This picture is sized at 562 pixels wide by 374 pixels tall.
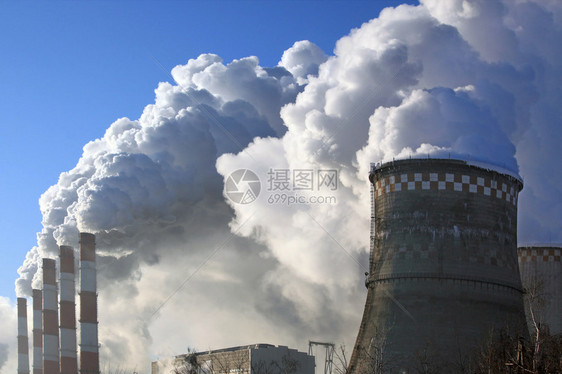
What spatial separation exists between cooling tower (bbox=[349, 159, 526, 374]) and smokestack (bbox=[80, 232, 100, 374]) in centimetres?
1842

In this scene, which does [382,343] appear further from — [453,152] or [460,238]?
[453,152]

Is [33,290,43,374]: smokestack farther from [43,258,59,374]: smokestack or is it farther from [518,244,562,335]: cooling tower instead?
[518,244,562,335]: cooling tower

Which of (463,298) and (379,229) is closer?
(463,298)

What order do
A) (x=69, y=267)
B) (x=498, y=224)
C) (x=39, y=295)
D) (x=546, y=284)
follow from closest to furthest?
(x=498, y=224), (x=546, y=284), (x=69, y=267), (x=39, y=295)

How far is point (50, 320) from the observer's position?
4825 centimetres

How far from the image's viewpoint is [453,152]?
27.7 metres

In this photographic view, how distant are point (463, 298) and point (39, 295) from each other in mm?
32531

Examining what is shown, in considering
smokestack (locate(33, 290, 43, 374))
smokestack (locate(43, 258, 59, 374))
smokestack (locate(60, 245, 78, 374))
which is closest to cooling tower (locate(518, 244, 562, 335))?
smokestack (locate(60, 245, 78, 374))

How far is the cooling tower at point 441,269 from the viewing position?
26438 millimetres

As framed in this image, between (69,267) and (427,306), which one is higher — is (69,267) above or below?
A: above

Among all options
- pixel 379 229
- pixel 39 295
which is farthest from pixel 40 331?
pixel 379 229

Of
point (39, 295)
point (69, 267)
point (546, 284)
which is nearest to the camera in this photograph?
point (546, 284)

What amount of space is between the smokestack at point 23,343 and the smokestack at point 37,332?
2.33 m

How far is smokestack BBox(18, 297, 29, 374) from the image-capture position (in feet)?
180
